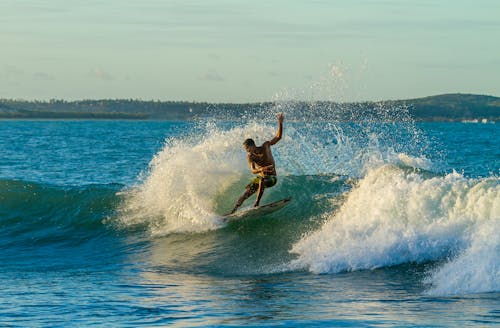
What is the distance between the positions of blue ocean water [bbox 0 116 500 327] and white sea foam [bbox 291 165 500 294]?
29 millimetres

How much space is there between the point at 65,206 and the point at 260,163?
825cm

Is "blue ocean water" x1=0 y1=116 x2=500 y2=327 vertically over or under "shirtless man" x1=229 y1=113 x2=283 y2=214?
under

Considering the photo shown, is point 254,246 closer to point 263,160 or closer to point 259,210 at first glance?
point 259,210

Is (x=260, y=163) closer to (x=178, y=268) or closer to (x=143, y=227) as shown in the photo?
(x=178, y=268)

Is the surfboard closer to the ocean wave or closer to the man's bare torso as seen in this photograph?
the man's bare torso

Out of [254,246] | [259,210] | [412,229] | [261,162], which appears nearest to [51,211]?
[259,210]

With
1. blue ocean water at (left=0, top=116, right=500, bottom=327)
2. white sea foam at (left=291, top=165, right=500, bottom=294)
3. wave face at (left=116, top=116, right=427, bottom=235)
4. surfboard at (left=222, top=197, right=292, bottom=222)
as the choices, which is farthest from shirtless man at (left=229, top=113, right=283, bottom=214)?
wave face at (left=116, top=116, right=427, bottom=235)

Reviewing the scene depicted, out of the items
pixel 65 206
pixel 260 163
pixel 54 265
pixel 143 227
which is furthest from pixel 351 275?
pixel 65 206

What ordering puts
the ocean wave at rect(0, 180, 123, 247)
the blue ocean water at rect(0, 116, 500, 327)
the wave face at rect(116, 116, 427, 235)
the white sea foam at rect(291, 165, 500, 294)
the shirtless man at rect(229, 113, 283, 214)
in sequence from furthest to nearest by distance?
the ocean wave at rect(0, 180, 123, 247), the wave face at rect(116, 116, 427, 235), the shirtless man at rect(229, 113, 283, 214), the white sea foam at rect(291, 165, 500, 294), the blue ocean water at rect(0, 116, 500, 327)

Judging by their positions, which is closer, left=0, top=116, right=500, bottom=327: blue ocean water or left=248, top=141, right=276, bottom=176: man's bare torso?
left=0, top=116, right=500, bottom=327: blue ocean water

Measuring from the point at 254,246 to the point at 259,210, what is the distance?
901 mm

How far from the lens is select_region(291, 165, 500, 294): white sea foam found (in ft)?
48.2

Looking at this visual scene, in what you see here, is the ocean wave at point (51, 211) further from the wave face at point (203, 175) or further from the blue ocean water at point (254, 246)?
the wave face at point (203, 175)

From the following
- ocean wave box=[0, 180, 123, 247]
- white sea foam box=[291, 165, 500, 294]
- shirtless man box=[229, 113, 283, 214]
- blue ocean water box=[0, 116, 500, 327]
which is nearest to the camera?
blue ocean water box=[0, 116, 500, 327]
